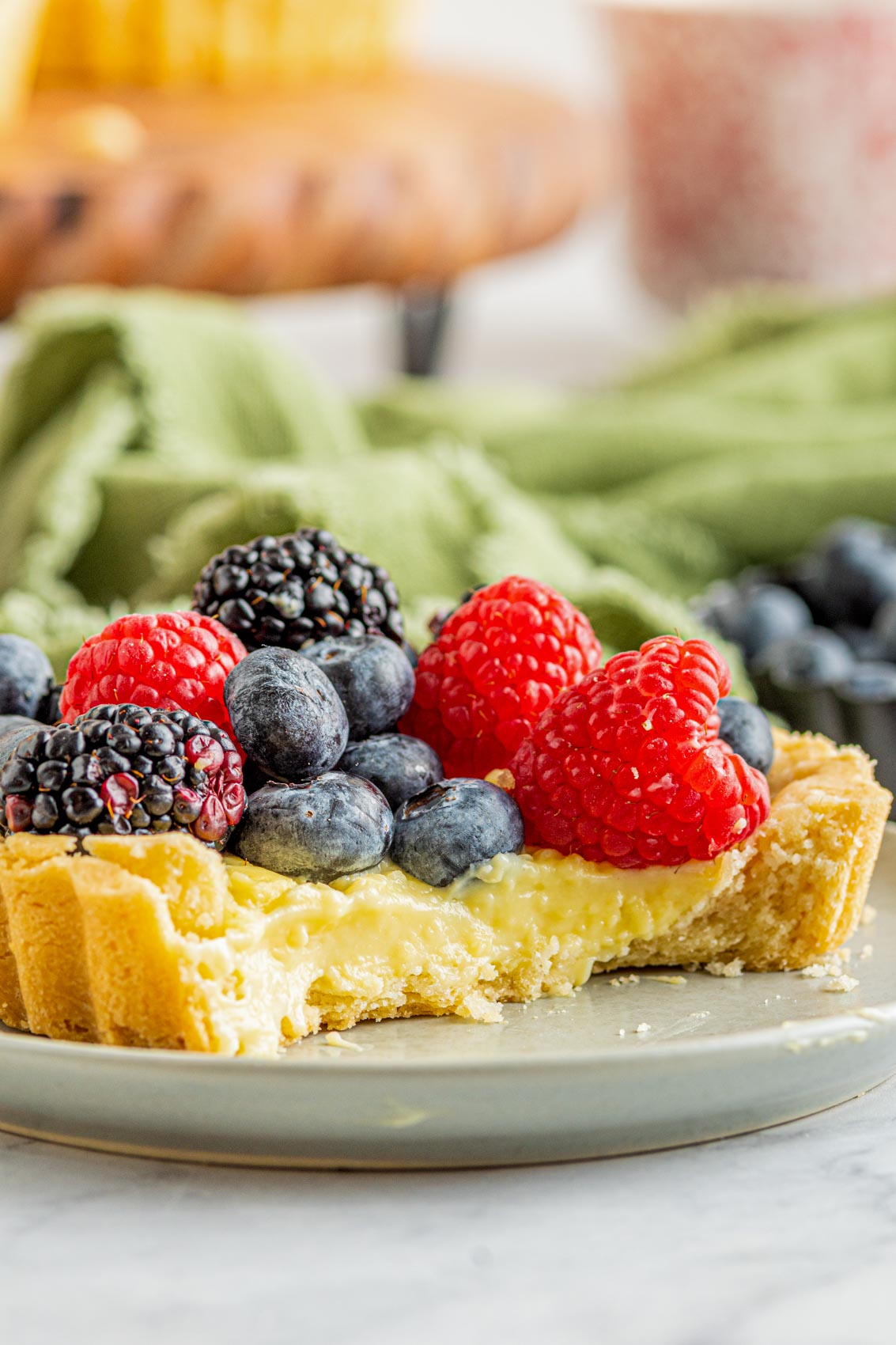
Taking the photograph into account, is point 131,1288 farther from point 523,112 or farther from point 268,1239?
point 523,112

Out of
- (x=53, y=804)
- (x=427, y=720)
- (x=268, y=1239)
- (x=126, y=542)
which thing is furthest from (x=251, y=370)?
(x=268, y=1239)

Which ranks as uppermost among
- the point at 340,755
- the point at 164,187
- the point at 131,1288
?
the point at 164,187

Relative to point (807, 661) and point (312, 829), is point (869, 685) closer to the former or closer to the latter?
point (807, 661)

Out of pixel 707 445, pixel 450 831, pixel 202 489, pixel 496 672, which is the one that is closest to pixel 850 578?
pixel 707 445

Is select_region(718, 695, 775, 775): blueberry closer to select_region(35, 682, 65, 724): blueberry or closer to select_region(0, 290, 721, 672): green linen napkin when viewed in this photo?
select_region(0, 290, 721, 672): green linen napkin

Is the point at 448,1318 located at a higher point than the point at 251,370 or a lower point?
lower
